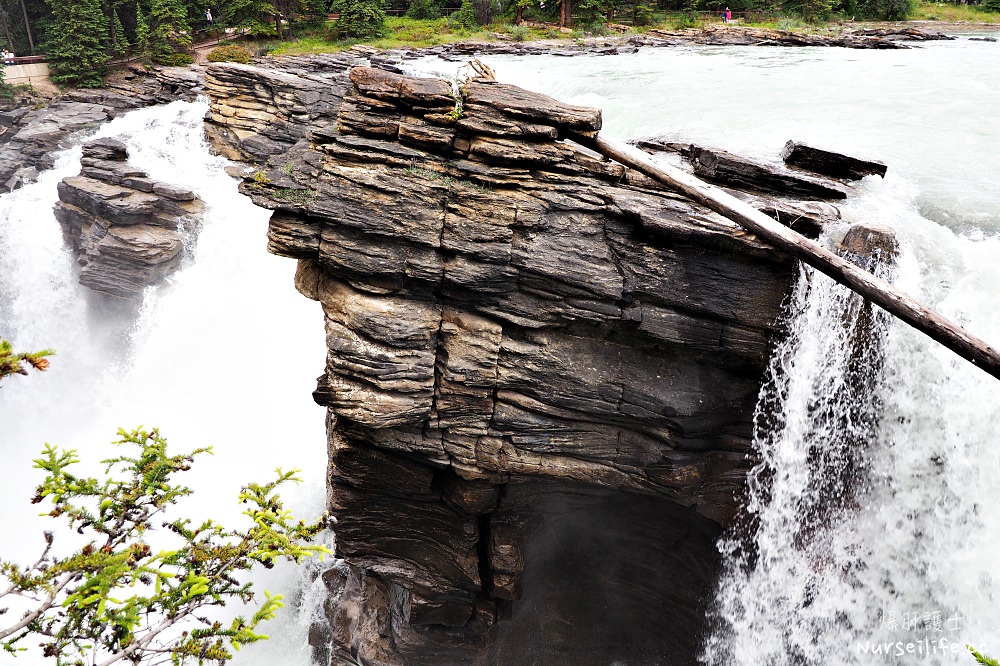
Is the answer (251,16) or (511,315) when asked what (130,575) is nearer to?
(511,315)

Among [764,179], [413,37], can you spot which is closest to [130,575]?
[764,179]

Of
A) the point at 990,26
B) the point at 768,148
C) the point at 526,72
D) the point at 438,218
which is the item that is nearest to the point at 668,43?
the point at 526,72

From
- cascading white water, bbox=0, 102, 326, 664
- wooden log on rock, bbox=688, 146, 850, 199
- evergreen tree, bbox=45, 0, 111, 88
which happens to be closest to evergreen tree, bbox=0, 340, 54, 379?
wooden log on rock, bbox=688, 146, 850, 199

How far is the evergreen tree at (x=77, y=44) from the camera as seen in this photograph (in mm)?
37062

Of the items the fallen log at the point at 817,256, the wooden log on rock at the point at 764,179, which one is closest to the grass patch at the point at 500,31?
the wooden log on rock at the point at 764,179

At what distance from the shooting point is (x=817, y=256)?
849 centimetres

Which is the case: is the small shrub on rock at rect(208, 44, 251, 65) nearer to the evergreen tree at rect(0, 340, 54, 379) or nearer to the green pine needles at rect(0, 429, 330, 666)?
the green pine needles at rect(0, 429, 330, 666)

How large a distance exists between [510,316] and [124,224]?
18654 mm

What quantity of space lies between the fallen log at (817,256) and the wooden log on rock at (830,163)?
11.8 feet

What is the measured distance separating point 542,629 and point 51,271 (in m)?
22.5

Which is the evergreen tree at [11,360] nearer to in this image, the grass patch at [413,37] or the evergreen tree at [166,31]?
the evergreen tree at [166,31]

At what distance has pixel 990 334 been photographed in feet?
28.0

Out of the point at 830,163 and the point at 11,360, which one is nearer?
the point at 11,360

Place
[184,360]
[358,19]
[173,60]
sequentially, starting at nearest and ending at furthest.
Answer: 1. [184,360]
2. [173,60]
3. [358,19]
